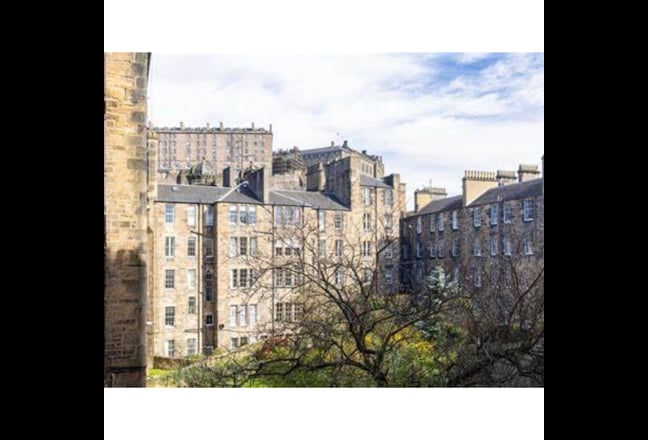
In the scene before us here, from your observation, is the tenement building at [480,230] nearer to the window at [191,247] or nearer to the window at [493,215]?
the window at [493,215]

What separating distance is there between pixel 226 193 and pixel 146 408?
261cm

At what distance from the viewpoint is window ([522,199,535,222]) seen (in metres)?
7.50

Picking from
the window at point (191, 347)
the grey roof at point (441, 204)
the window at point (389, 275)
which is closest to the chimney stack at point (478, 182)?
the grey roof at point (441, 204)

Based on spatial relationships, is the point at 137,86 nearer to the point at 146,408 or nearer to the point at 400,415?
the point at 146,408

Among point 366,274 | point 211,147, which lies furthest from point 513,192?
point 211,147

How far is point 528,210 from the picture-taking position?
7539 mm

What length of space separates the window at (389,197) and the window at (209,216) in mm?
1933

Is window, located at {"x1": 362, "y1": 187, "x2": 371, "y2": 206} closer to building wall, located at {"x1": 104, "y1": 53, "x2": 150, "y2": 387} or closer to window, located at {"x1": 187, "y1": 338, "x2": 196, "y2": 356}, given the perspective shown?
window, located at {"x1": 187, "y1": 338, "x2": 196, "y2": 356}

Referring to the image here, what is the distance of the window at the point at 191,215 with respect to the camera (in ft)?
23.8

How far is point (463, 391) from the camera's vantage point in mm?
6457

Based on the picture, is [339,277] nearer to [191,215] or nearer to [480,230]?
[191,215]

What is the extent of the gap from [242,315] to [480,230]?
2.92 meters
